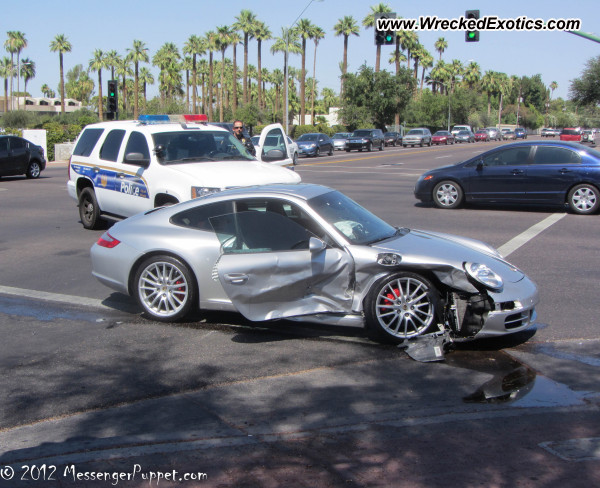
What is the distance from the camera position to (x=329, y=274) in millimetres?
6254

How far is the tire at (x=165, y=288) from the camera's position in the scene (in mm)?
6898

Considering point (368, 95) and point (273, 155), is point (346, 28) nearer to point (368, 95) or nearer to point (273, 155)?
point (368, 95)

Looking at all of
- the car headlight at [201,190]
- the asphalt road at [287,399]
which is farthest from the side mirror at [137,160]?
the asphalt road at [287,399]

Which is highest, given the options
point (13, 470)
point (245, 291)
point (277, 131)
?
point (277, 131)

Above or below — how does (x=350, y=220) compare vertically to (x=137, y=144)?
below

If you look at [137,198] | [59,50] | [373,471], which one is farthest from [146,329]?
[59,50]

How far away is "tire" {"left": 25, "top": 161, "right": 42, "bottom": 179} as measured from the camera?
82.9 feet

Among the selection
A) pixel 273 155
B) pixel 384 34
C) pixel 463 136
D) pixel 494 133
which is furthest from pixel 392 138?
pixel 273 155

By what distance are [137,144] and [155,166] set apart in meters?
0.86

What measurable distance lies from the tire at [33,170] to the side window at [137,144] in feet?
48.7

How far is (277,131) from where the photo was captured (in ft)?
54.1

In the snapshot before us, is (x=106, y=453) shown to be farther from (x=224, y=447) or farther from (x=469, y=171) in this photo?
(x=469, y=171)

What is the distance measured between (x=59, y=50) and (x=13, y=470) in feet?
300

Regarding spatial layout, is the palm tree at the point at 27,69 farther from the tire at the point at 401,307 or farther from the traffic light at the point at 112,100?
the tire at the point at 401,307
